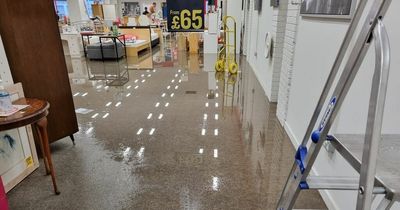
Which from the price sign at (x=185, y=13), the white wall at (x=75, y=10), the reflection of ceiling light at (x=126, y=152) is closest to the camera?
the reflection of ceiling light at (x=126, y=152)

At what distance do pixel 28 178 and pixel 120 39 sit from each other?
7535 millimetres

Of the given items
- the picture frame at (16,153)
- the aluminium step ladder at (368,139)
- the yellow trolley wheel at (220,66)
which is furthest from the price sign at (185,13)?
the aluminium step ladder at (368,139)

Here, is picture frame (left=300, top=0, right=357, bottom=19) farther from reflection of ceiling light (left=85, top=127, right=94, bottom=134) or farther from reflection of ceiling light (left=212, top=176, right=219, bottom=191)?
reflection of ceiling light (left=85, top=127, right=94, bottom=134)

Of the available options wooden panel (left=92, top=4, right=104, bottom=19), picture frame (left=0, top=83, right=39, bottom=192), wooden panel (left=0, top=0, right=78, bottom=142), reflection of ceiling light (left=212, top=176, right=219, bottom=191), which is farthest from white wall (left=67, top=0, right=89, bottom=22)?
reflection of ceiling light (left=212, top=176, right=219, bottom=191)

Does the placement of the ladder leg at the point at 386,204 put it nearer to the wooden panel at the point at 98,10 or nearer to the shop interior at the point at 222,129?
the shop interior at the point at 222,129

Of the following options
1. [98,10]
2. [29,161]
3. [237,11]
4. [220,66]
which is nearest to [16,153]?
[29,161]

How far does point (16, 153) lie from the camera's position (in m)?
2.41

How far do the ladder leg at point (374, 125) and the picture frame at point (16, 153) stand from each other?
2.53 m

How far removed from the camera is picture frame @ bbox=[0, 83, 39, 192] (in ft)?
7.45

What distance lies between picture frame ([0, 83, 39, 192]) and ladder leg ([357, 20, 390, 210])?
2527mm

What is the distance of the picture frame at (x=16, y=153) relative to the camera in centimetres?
227

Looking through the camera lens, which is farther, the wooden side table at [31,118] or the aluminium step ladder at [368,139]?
A: the wooden side table at [31,118]

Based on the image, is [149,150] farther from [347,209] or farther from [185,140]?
[347,209]

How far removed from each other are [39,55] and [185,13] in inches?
112
